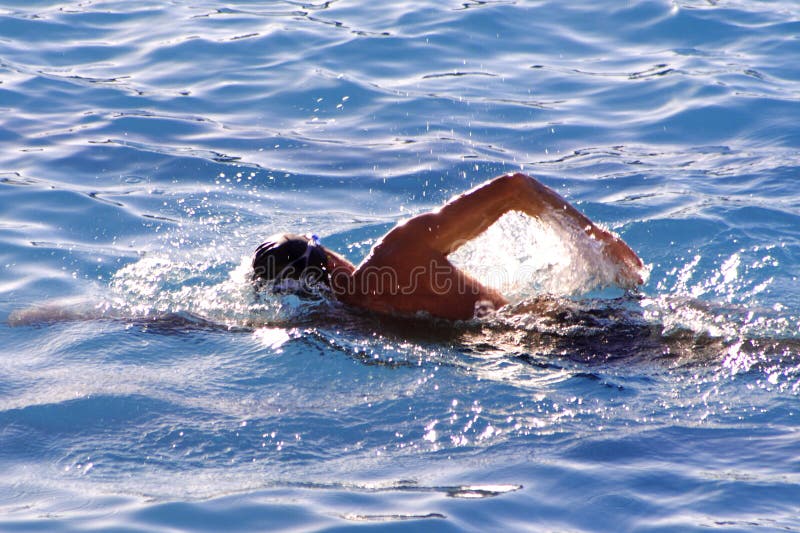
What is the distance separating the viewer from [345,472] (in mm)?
4055

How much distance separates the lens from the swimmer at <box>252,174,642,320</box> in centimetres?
511

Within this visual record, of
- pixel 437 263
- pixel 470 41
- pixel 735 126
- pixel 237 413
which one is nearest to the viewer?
pixel 237 413

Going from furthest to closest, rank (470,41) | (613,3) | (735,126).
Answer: (613,3), (470,41), (735,126)

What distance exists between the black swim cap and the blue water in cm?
20

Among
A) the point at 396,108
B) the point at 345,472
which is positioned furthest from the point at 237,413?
the point at 396,108

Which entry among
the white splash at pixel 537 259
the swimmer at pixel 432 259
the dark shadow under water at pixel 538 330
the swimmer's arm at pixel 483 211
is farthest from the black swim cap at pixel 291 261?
the white splash at pixel 537 259

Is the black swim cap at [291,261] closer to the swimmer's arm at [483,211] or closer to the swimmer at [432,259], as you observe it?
the swimmer at [432,259]

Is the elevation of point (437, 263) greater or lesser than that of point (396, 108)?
lesser

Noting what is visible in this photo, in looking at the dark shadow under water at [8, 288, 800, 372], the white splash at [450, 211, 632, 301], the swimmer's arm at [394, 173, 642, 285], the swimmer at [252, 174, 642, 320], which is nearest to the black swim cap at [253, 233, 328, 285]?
the swimmer at [252, 174, 642, 320]

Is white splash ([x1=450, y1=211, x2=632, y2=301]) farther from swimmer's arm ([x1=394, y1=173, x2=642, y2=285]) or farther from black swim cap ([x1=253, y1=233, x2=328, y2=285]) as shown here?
black swim cap ([x1=253, y1=233, x2=328, y2=285])

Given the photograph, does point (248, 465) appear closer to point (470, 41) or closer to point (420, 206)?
point (420, 206)

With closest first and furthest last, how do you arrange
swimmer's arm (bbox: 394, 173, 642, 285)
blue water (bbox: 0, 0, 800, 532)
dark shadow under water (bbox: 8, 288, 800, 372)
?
blue water (bbox: 0, 0, 800, 532), dark shadow under water (bbox: 8, 288, 800, 372), swimmer's arm (bbox: 394, 173, 642, 285)

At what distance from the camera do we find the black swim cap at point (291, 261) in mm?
5344

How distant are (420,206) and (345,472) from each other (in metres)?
3.77
